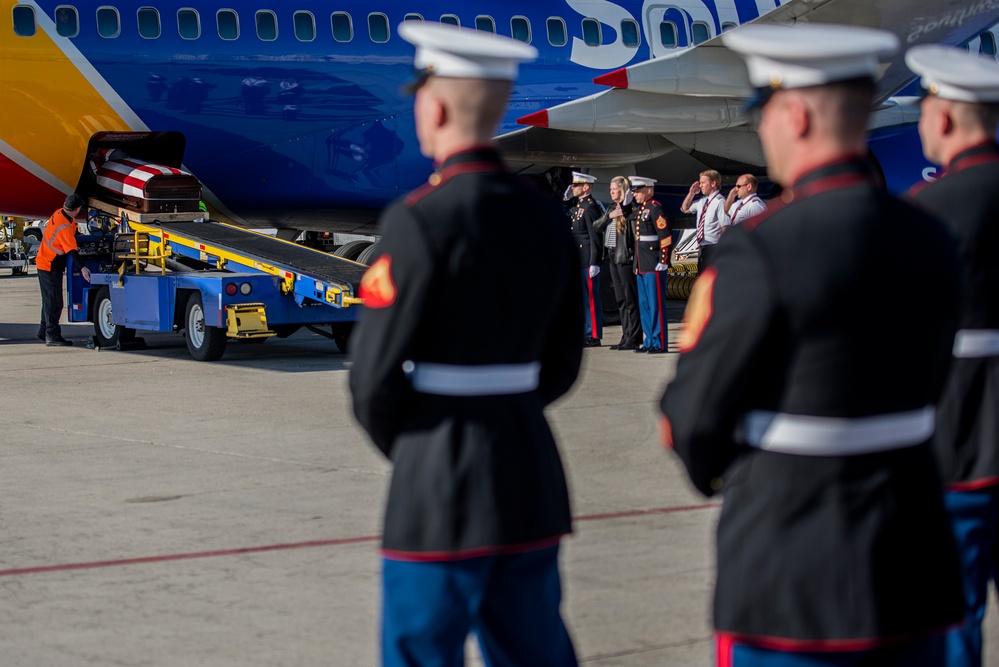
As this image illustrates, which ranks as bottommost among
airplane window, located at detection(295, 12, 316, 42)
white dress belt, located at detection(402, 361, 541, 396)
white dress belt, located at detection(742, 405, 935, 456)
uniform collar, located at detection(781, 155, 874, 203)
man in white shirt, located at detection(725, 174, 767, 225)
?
white dress belt, located at detection(742, 405, 935, 456)

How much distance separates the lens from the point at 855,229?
2443mm

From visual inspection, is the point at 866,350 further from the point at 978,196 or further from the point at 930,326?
the point at 978,196

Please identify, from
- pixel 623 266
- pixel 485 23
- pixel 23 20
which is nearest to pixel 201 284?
pixel 23 20

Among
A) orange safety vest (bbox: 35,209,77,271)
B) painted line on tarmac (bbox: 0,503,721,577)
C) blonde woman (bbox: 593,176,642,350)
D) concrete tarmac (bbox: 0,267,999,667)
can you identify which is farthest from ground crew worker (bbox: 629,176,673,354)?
painted line on tarmac (bbox: 0,503,721,577)

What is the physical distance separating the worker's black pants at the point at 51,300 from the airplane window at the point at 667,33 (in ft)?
25.4

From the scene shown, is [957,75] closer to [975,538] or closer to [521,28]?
[975,538]

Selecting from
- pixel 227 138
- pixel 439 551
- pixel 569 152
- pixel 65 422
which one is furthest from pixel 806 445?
pixel 569 152

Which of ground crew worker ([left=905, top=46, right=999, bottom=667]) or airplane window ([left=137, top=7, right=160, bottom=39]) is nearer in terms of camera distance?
ground crew worker ([left=905, top=46, right=999, bottom=667])

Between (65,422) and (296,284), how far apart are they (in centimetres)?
313

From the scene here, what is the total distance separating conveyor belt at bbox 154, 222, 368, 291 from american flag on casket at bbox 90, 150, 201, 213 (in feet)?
0.98

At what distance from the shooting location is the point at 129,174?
1352 centimetres

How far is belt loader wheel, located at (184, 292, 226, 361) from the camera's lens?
12.3 metres

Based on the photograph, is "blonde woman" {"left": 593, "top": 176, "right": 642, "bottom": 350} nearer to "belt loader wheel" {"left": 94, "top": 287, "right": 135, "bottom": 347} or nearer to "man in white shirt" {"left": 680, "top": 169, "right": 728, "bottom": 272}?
"man in white shirt" {"left": 680, "top": 169, "right": 728, "bottom": 272}

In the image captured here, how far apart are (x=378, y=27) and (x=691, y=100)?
3635 millimetres
